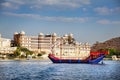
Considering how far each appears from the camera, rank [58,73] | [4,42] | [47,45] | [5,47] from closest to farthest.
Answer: [58,73], [5,47], [4,42], [47,45]

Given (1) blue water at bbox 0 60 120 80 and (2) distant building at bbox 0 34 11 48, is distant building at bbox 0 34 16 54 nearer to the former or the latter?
(2) distant building at bbox 0 34 11 48

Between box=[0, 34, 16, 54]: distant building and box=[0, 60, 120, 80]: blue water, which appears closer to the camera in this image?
box=[0, 60, 120, 80]: blue water

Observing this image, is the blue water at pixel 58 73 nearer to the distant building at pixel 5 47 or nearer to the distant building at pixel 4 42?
the distant building at pixel 5 47

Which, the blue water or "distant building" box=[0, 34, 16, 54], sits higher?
"distant building" box=[0, 34, 16, 54]

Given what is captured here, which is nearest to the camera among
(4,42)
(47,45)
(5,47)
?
(5,47)

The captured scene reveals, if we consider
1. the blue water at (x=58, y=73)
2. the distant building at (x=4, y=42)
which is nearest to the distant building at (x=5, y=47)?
the distant building at (x=4, y=42)

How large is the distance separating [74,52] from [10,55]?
24.0 meters

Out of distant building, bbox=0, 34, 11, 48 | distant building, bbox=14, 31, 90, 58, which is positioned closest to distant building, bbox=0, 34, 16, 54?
distant building, bbox=0, 34, 11, 48

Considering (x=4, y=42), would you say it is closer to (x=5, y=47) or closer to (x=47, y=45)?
(x=5, y=47)

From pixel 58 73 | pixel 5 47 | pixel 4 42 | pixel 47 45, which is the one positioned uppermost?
pixel 4 42

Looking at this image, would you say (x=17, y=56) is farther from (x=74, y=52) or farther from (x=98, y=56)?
(x=98, y=56)

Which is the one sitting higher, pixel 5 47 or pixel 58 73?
pixel 5 47

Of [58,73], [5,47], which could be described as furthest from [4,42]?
[58,73]

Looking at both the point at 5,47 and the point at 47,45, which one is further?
the point at 47,45
